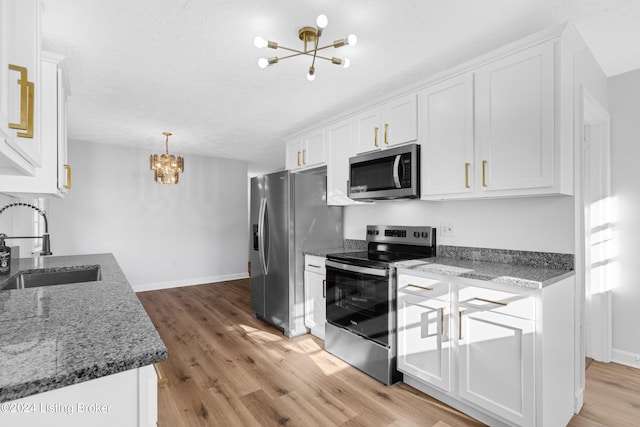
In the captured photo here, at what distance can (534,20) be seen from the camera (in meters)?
1.82

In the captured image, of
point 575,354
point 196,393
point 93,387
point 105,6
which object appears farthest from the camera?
point 196,393

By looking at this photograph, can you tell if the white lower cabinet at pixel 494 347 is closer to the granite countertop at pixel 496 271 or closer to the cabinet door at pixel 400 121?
the granite countertop at pixel 496 271

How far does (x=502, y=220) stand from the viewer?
239cm

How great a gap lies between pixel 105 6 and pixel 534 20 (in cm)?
237

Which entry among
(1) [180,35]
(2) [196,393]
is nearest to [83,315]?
(2) [196,393]

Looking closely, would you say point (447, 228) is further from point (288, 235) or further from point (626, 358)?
point (626, 358)

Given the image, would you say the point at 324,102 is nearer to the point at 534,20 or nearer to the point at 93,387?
the point at 534,20

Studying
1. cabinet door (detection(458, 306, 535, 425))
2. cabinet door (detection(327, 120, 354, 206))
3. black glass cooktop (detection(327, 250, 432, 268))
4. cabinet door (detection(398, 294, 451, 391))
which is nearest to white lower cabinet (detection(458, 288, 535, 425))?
cabinet door (detection(458, 306, 535, 425))

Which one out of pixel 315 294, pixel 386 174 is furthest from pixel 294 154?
pixel 315 294

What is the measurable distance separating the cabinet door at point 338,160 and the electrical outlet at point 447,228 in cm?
97

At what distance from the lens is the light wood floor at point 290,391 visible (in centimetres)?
198

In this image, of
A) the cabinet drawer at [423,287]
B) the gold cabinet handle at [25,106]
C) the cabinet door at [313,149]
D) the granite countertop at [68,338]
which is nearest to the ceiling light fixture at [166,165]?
the cabinet door at [313,149]

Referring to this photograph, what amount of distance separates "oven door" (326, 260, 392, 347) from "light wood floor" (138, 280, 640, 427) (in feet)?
1.17

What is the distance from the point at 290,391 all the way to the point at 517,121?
2364 millimetres
